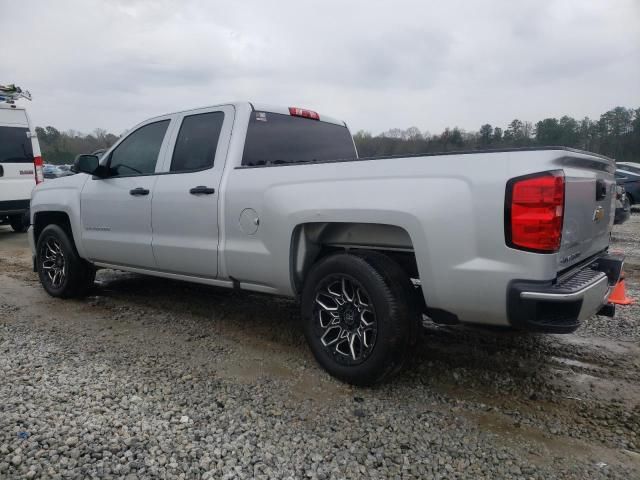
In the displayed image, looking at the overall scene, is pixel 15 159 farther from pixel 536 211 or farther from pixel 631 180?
pixel 631 180

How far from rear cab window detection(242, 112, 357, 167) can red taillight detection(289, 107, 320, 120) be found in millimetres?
35

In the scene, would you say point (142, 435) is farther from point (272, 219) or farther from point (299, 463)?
point (272, 219)

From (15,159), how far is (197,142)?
7.73 meters

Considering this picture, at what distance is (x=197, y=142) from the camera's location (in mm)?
4281

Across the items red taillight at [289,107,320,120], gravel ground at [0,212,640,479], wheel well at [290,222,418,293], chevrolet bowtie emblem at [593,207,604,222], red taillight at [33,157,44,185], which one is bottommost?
gravel ground at [0,212,640,479]

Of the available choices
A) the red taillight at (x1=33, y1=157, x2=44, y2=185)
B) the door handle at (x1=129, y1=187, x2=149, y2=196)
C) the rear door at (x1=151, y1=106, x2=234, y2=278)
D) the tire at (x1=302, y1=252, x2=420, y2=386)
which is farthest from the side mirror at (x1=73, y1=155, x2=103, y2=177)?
the red taillight at (x1=33, y1=157, x2=44, y2=185)

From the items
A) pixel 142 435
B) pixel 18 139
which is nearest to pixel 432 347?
pixel 142 435

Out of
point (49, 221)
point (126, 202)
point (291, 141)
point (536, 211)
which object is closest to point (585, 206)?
point (536, 211)

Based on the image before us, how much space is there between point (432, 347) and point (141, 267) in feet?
8.95

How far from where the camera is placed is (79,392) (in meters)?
3.12

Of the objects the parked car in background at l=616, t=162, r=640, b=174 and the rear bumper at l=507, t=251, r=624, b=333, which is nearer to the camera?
the rear bumper at l=507, t=251, r=624, b=333

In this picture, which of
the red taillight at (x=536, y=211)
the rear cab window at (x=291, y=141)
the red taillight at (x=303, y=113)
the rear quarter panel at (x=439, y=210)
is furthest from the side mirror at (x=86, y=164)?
the red taillight at (x=536, y=211)

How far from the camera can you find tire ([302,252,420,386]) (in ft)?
9.77

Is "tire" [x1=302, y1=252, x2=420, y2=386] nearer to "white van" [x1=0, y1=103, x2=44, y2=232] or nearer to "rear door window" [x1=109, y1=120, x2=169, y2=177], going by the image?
"rear door window" [x1=109, y1=120, x2=169, y2=177]
